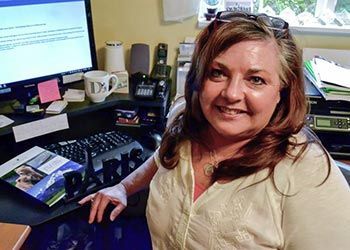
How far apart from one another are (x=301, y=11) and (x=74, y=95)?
3.76 feet

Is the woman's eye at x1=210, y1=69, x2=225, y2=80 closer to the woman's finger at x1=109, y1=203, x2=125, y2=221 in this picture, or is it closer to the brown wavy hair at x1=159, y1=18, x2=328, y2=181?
the brown wavy hair at x1=159, y1=18, x2=328, y2=181

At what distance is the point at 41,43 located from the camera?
1.45 metres

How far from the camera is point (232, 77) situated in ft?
2.96

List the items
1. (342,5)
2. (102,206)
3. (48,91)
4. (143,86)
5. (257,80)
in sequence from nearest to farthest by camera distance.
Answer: (257,80) < (102,206) < (48,91) < (143,86) < (342,5)

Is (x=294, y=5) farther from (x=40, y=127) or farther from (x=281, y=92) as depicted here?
(x=40, y=127)

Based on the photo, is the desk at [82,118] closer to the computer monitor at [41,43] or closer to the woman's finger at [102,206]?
the computer monitor at [41,43]

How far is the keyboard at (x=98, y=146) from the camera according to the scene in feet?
4.58

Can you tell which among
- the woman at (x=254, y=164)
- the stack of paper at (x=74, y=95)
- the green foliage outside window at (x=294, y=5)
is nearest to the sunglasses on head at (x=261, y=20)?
the woman at (x=254, y=164)

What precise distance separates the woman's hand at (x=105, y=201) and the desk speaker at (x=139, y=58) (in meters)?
0.69

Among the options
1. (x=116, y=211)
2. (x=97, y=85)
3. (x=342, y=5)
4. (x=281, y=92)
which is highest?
(x=342, y=5)

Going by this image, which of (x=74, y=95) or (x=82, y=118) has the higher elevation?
(x=74, y=95)

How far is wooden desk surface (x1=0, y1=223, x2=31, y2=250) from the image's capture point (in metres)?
0.90

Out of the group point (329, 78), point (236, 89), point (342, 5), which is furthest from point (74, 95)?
point (342, 5)

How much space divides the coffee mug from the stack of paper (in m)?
0.04
